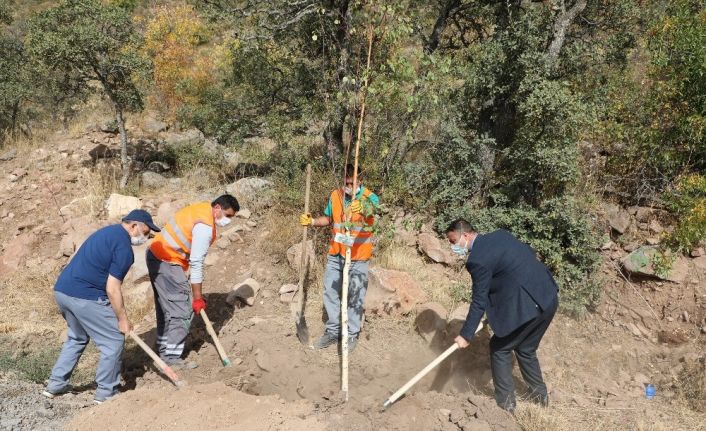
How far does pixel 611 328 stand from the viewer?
5.98 metres

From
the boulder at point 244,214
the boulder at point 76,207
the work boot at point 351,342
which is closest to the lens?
the work boot at point 351,342

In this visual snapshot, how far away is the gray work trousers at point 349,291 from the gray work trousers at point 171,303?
1350 millimetres

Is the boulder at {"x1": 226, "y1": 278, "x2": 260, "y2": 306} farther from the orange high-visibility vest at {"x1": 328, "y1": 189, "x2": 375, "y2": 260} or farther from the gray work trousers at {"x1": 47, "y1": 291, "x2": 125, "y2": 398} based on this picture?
the gray work trousers at {"x1": 47, "y1": 291, "x2": 125, "y2": 398}

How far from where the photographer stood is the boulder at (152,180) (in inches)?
336

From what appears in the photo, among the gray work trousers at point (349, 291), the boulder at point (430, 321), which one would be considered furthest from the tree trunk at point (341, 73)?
the boulder at point (430, 321)

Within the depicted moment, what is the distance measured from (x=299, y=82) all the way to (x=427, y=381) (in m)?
5.09

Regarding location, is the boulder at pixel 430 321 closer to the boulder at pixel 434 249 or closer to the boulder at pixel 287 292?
the boulder at pixel 434 249

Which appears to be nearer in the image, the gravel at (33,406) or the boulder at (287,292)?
the gravel at (33,406)

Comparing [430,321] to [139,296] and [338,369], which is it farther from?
[139,296]

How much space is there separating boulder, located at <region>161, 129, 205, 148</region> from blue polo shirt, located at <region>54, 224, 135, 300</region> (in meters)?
5.99

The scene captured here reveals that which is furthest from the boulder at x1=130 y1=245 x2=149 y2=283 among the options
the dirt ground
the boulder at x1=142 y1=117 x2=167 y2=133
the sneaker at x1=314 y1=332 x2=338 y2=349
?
the boulder at x1=142 y1=117 x2=167 y2=133

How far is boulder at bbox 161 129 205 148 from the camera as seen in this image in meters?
9.77

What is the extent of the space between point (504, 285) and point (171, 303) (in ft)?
9.76

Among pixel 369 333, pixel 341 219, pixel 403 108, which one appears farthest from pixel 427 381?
pixel 403 108
